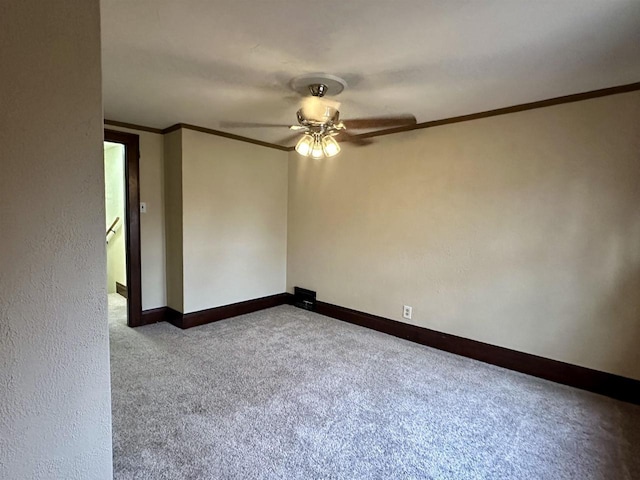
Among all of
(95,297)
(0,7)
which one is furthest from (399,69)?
A: (95,297)

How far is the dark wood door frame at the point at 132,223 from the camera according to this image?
3594mm

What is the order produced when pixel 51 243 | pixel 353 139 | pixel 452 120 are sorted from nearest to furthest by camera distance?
1. pixel 51 243
2. pixel 452 120
3. pixel 353 139

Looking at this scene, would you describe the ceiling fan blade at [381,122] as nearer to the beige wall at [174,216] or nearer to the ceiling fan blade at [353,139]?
the ceiling fan blade at [353,139]

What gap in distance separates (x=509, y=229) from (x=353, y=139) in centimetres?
193

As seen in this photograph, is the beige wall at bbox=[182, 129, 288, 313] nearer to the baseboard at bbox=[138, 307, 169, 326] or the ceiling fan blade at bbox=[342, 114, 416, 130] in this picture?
the baseboard at bbox=[138, 307, 169, 326]

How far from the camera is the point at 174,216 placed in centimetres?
379

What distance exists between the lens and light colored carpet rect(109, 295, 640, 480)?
178 cm

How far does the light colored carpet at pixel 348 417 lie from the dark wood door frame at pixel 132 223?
1.66ft

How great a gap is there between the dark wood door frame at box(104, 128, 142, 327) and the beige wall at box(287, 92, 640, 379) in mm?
2185

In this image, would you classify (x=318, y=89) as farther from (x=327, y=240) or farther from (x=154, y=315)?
(x=154, y=315)

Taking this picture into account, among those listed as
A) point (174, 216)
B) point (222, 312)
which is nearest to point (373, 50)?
point (174, 216)

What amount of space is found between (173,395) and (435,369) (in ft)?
6.78

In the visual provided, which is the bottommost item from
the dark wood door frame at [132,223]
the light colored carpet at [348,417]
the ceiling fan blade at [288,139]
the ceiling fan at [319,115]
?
the light colored carpet at [348,417]

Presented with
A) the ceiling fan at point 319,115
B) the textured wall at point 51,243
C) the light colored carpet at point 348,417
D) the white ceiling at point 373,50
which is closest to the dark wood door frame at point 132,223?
the light colored carpet at point 348,417
